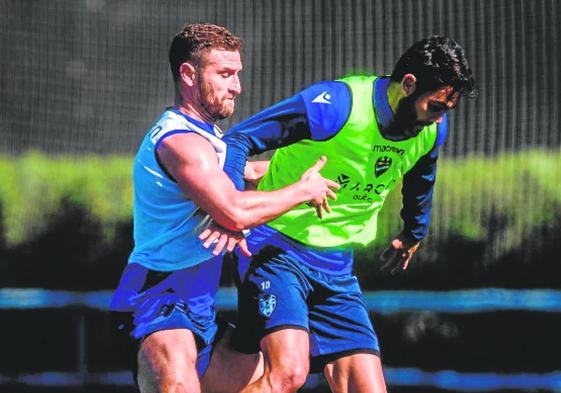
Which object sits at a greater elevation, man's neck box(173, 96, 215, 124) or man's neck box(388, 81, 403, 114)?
man's neck box(388, 81, 403, 114)

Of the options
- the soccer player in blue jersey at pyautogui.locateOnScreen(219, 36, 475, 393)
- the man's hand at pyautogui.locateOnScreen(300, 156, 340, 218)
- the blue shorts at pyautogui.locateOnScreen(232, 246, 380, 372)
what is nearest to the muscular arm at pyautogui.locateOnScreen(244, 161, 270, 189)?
the soccer player in blue jersey at pyautogui.locateOnScreen(219, 36, 475, 393)

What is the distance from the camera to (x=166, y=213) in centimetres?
535

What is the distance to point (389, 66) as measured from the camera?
29.6ft

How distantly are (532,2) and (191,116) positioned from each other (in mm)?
4078

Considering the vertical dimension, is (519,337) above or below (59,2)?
below

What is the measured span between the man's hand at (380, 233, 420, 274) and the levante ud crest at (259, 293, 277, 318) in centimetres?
99

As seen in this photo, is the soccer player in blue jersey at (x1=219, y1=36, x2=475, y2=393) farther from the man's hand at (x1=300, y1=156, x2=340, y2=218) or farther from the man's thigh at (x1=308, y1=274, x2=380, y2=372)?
the man's hand at (x1=300, y1=156, x2=340, y2=218)

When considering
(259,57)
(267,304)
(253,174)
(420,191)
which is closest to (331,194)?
(267,304)

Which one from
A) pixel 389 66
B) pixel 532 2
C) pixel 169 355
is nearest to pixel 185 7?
pixel 389 66

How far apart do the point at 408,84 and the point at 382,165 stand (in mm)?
370

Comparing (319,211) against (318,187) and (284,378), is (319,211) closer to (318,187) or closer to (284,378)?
(318,187)

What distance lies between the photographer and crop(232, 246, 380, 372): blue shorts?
5.64 meters

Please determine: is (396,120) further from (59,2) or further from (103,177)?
(59,2)

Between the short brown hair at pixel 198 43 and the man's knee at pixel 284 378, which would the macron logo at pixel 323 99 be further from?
the man's knee at pixel 284 378
